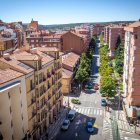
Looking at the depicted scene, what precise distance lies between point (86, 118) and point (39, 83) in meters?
19.4

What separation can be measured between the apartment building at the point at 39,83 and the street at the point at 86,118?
18.8 feet

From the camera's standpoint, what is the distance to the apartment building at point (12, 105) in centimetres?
3859

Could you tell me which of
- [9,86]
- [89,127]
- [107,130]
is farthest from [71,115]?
[9,86]

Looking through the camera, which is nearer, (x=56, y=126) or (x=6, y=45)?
(x=56, y=126)

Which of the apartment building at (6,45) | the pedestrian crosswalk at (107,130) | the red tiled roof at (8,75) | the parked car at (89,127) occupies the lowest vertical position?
the pedestrian crosswalk at (107,130)

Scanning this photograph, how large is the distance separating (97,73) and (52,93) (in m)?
57.9

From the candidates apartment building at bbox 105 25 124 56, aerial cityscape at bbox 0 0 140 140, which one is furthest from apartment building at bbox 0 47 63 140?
apartment building at bbox 105 25 124 56

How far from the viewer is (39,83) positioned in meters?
50.9

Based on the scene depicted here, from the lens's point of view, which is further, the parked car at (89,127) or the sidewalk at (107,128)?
the parked car at (89,127)

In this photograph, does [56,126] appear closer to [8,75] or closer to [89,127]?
[89,127]

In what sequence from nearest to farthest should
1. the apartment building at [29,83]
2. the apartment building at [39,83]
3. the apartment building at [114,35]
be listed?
the apartment building at [29,83] < the apartment building at [39,83] < the apartment building at [114,35]

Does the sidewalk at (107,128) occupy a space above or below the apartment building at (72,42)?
below

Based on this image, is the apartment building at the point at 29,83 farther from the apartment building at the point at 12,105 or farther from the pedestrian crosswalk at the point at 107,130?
the pedestrian crosswalk at the point at 107,130

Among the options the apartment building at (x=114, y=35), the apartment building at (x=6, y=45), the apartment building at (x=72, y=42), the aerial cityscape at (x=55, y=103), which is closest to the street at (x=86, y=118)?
the aerial cityscape at (x=55, y=103)
